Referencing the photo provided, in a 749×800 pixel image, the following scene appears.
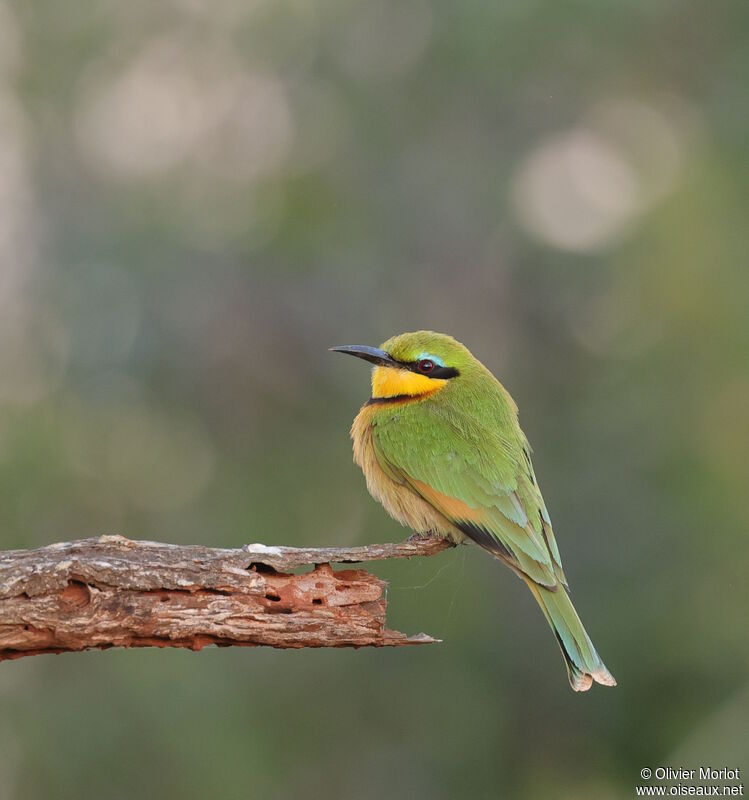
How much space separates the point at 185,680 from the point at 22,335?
6.24 feet

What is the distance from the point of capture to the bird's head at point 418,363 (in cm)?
335

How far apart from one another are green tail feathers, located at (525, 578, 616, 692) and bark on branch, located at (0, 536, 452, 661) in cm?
51

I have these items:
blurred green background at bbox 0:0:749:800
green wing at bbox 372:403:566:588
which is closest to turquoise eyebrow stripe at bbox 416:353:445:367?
green wing at bbox 372:403:566:588

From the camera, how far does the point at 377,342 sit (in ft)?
18.2

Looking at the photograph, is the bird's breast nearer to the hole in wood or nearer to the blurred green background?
the hole in wood

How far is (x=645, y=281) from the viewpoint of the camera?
536 cm

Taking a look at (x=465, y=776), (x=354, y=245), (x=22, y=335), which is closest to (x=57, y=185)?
(x=22, y=335)

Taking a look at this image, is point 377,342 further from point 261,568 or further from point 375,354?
point 261,568

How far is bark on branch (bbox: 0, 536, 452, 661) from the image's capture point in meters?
2.33

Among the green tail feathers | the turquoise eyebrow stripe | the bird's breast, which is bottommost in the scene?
the green tail feathers

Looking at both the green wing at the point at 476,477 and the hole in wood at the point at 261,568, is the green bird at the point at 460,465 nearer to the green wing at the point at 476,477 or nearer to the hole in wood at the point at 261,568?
the green wing at the point at 476,477

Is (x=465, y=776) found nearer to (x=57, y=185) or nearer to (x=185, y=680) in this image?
(x=185, y=680)

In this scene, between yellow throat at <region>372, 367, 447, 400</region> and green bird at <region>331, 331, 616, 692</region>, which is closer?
green bird at <region>331, 331, 616, 692</region>

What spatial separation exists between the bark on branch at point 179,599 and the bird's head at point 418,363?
867 mm
